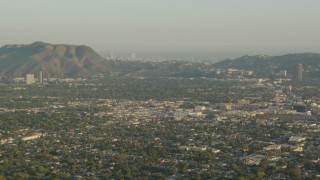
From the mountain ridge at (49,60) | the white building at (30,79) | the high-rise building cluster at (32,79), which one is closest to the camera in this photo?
the white building at (30,79)

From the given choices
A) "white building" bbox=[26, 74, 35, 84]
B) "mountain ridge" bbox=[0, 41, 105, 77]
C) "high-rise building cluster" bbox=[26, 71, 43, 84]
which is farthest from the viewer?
"mountain ridge" bbox=[0, 41, 105, 77]

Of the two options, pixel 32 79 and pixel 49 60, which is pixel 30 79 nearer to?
pixel 32 79

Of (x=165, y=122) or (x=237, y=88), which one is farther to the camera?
(x=237, y=88)

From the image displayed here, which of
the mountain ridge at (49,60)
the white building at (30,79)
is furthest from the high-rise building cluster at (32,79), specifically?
the mountain ridge at (49,60)

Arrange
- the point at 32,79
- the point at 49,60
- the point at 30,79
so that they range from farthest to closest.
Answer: the point at 49,60 → the point at 32,79 → the point at 30,79

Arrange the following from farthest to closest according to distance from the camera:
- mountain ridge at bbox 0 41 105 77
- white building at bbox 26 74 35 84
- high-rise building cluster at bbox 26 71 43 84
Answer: mountain ridge at bbox 0 41 105 77, high-rise building cluster at bbox 26 71 43 84, white building at bbox 26 74 35 84

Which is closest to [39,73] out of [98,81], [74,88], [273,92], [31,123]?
[98,81]

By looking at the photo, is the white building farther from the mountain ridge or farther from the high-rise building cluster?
the mountain ridge

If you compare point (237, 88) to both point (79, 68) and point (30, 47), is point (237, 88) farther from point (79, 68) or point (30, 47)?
point (30, 47)

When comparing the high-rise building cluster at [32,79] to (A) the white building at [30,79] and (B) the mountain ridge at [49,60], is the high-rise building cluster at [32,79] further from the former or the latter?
(B) the mountain ridge at [49,60]

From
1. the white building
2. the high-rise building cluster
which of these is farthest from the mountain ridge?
the white building

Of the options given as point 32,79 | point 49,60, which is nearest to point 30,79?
point 32,79
